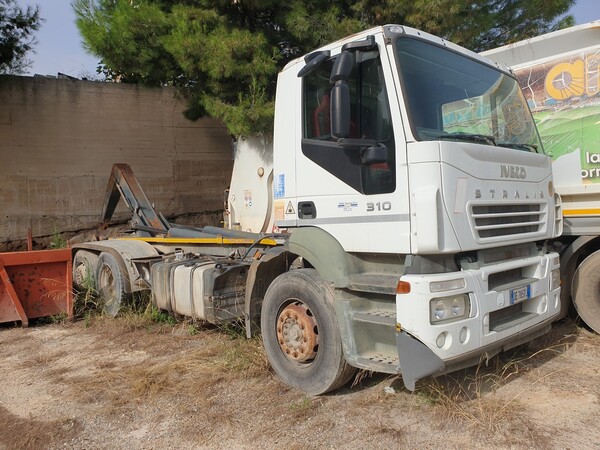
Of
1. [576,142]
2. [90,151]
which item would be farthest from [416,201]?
[90,151]

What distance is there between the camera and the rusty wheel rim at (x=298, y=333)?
4234mm

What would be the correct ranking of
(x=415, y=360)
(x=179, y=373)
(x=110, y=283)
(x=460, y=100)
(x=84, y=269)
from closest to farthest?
1. (x=415, y=360)
2. (x=460, y=100)
3. (x=179, y=373)
4. (x=110, y=283)
5. (x=84, y=269)

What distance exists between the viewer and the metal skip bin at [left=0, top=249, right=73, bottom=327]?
273 inches

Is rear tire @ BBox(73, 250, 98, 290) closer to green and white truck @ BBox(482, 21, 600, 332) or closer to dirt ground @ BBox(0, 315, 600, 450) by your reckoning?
dirt ground @ BBox(0, 315, 600, 450)

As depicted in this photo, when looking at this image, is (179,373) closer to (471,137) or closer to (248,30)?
(471,137)

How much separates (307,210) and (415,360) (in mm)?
1545

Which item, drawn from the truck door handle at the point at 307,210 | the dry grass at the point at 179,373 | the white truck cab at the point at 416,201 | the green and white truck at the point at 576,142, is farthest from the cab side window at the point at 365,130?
the green and white truck at the point at 576,142

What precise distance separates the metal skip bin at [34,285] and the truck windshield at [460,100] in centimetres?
557

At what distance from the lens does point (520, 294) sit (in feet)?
13.2

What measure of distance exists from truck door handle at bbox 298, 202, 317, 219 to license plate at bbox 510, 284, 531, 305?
1.62 metres

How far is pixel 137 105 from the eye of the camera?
13.7 m

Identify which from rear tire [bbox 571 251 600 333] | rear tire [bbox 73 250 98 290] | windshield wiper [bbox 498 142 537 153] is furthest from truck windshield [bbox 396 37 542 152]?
rear tire [bbox 73 250 98 290]

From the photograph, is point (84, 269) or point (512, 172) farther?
point (84, 269)

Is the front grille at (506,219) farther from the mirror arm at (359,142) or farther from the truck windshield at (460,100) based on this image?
the mirror arm at (359,142)
